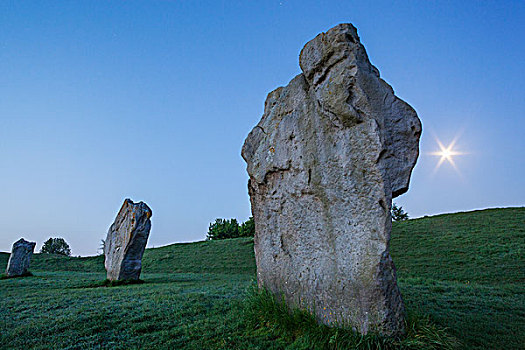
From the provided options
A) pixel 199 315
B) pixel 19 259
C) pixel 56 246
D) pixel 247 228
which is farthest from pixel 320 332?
pixel 56 246

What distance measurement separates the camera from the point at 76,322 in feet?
20.5

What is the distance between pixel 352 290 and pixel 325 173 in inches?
72.2

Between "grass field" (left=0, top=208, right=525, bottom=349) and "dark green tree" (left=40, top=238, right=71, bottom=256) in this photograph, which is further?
"dark green tree" (left=40, top=238, right=71, bottom=256)

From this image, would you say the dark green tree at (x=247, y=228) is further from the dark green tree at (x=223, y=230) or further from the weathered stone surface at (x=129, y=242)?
the weathered stone surface at (x=129, y=242)

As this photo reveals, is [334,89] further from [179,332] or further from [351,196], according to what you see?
[179,332]

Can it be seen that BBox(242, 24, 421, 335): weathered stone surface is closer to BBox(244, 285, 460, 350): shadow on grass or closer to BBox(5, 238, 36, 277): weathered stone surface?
BBox(244, 285, 460, 350): shadow on grass

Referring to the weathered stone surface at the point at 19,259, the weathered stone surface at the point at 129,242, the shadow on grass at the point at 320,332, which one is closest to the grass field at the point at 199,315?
the shadow on grass at the point at 320,332

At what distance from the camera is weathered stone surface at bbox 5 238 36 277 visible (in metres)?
18.1

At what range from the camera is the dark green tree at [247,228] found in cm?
5115

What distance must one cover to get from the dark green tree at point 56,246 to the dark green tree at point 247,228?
39.2 m

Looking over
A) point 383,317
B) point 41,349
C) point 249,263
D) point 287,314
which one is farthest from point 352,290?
point 249,263

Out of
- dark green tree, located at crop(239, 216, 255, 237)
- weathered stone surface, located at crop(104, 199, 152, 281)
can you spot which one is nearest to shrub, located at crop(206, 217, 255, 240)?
dark green tree, located at crop(239, 216, 255, 237)

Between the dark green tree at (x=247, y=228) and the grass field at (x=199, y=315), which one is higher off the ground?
the dark green tree at (x=247, y=228)

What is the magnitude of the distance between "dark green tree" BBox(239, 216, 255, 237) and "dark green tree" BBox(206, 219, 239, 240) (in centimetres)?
259
